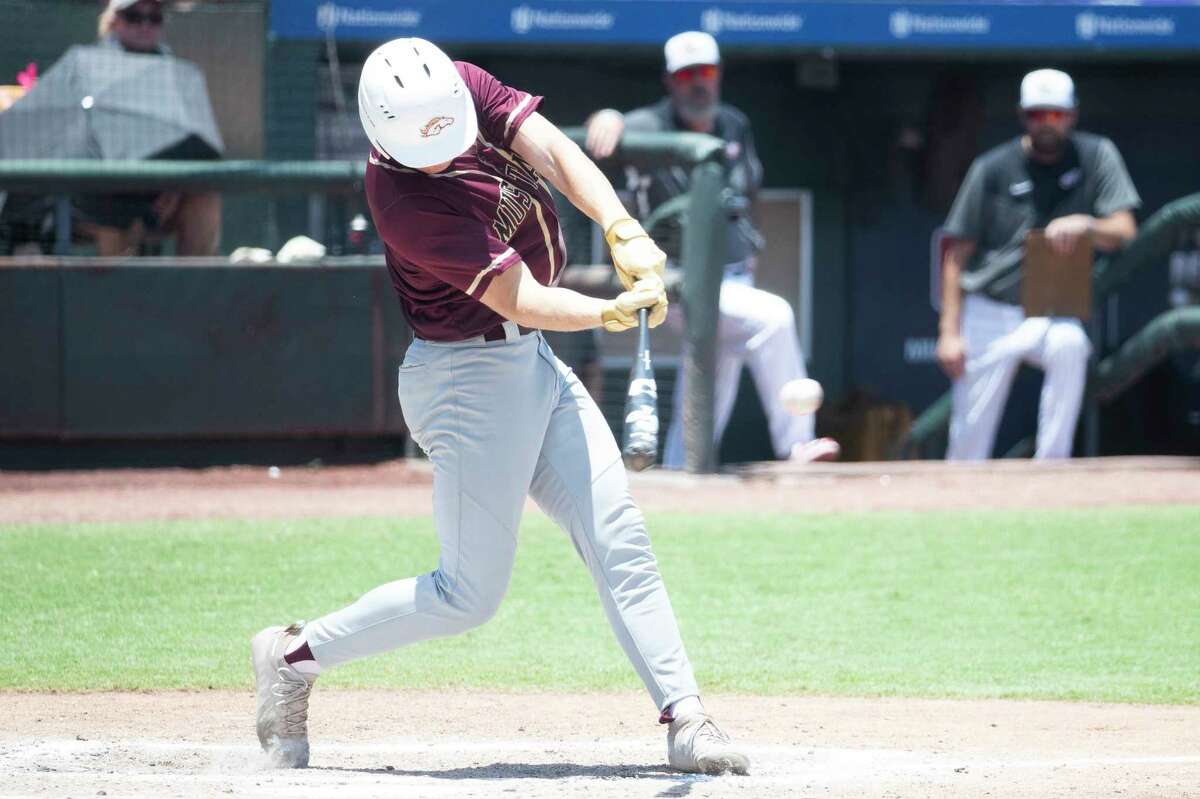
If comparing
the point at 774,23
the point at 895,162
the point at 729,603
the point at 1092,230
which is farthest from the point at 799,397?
the point at 895,162

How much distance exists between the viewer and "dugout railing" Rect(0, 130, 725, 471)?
26.6 feet

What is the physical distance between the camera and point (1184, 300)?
10.9 m

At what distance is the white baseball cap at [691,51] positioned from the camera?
8.17 metres

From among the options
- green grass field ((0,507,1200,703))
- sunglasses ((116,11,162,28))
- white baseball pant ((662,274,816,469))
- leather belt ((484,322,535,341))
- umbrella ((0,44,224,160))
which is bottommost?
green grass field ((0,507,1200,703))

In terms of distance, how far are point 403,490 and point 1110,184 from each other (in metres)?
3.81

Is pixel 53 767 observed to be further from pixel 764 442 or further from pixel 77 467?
pixel 764 442

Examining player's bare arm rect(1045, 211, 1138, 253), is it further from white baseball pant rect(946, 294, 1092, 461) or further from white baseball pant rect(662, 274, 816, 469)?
white baseball pant rect(662, 274, 816, 469)

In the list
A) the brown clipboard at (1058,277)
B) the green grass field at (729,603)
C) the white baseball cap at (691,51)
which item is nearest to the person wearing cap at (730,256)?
the white baseball cap at (691,51)

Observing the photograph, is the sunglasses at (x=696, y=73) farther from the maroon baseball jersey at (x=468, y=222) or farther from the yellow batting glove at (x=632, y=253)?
the yellow batting glove at (x=632, y=253)

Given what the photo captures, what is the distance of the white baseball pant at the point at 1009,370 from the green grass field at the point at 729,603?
1154mm

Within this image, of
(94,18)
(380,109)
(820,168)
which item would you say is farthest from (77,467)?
(380,109)

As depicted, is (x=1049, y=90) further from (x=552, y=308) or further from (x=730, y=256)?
(x=552, y=308)

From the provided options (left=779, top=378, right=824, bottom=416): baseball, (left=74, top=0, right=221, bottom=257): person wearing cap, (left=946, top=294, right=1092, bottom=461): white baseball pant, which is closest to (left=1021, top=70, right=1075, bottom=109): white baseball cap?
(left=946, top=294, right=1092, bottom=461): white baseball pant

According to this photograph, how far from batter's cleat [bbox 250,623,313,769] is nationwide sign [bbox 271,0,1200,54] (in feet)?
19.8
